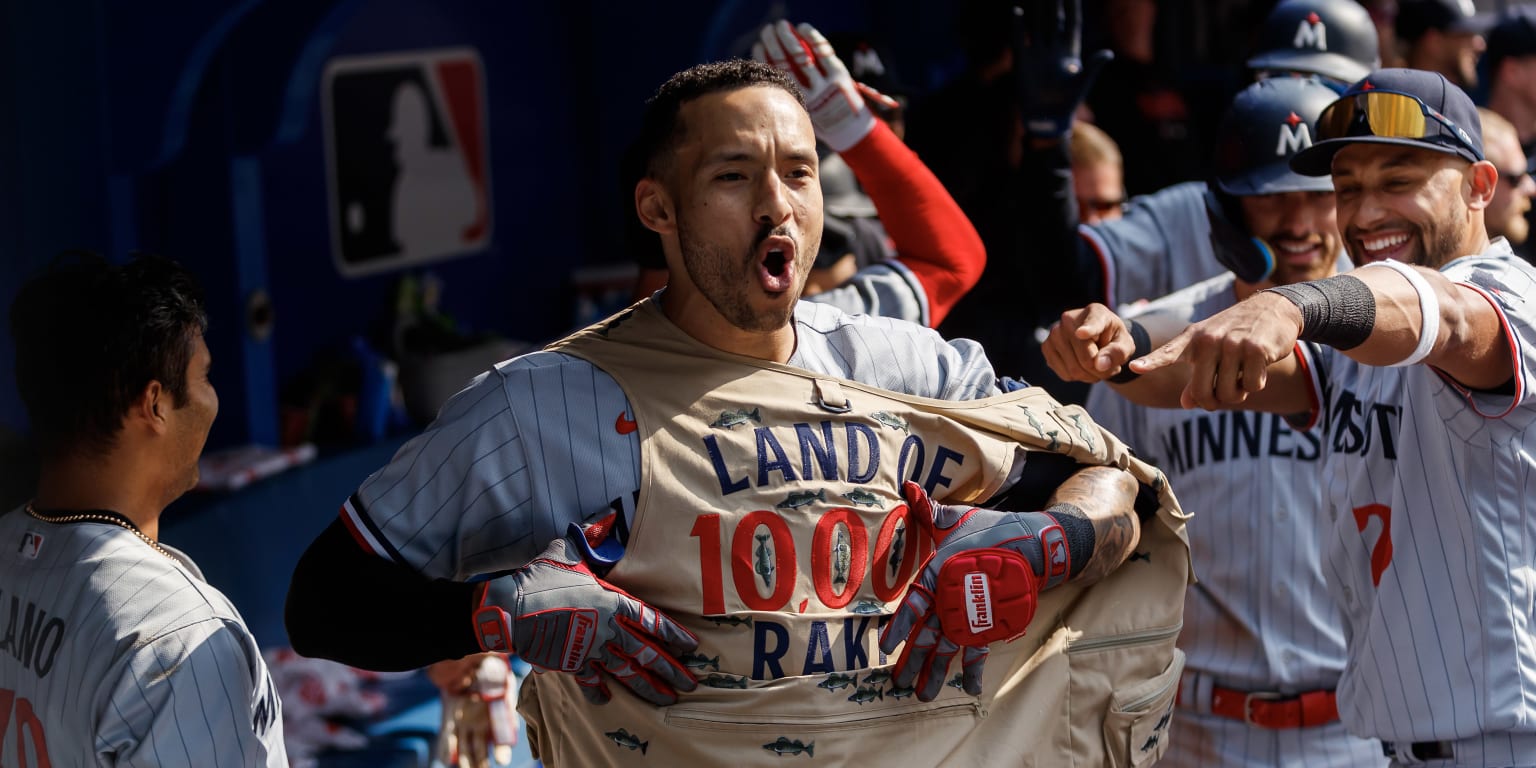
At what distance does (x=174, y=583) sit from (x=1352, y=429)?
6.76ft

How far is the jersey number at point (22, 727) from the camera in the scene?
2139 millimetres

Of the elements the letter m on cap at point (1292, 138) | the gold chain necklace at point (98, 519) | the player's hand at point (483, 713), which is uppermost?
the letter m on cap at point (1292, 138)

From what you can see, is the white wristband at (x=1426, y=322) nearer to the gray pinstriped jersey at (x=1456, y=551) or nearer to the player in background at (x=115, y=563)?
the gray pinstriped jersey at (x=1456, y=551)

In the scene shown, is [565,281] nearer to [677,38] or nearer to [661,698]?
[677,38]

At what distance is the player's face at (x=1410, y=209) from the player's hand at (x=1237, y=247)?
0.51 metres

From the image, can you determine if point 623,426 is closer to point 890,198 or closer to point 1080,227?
point 890,198

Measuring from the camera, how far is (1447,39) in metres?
6.17

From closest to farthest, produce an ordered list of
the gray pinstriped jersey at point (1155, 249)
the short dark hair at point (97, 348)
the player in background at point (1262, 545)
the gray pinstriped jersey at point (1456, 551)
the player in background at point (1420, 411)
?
the short dark hair at point (97, 348)
the player in background at point (1420, 411)
the gray pinstriped jersey at point (1456, 551)
the player in background at point (1262, 545)
the gray pinstriped jersey at point (1155, 249)

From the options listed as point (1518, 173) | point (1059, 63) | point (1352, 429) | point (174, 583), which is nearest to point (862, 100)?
point (1059, 63)

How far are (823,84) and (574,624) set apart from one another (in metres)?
1.48

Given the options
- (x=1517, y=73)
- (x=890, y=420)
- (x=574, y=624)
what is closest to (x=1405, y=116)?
(x=890, y=420)

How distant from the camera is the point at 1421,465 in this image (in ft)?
8.89

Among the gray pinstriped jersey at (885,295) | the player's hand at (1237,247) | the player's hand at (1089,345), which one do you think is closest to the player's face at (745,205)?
the player's hand at (1089,345)

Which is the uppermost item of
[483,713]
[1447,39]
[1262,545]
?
[1447,39]
